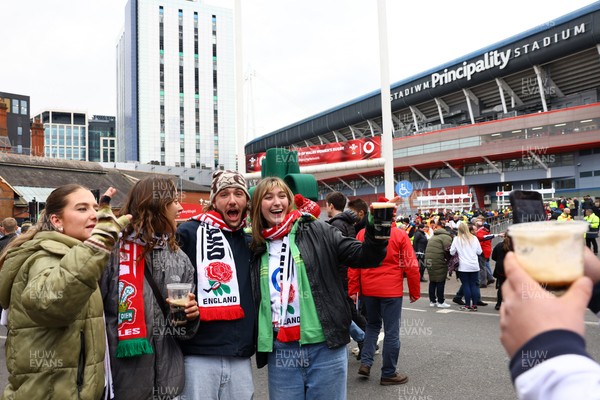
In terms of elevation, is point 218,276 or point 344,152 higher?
point 344,152

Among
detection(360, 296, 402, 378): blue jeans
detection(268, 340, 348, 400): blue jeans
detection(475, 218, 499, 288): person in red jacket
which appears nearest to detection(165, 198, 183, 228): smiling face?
detection(268, 340, 348, 400): blue jeans

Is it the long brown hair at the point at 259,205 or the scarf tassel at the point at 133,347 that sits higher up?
the long brown hair at the point at 259,205

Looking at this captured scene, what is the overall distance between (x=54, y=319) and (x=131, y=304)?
0.42m

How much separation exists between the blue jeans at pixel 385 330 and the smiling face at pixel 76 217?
365 centimetres

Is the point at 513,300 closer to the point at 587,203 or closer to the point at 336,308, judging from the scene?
the point at 336,308

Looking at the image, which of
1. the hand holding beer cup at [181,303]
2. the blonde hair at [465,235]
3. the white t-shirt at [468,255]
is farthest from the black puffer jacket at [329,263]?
the blonde hair at [465,235]

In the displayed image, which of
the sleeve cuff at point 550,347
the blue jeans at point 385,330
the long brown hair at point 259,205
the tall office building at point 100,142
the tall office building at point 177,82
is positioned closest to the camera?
the sleeve cuff at point 550,347

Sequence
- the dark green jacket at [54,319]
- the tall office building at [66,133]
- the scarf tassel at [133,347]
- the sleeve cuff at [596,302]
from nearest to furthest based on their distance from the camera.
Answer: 1. the sleeve cuff at [596,302]
2. the dark green jacket at [54,319]
3. the scarf tassel at [133,347]
4. the tall office building at [66,133]

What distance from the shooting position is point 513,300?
87 centimetres

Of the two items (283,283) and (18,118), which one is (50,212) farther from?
(18,118)

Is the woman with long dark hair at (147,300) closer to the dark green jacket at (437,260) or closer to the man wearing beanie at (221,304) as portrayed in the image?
the man wearing beanie at (221,304)

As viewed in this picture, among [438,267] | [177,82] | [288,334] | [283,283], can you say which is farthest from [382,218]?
[177,82]

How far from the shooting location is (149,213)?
2.54 meters

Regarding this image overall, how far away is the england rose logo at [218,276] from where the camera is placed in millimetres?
2584
